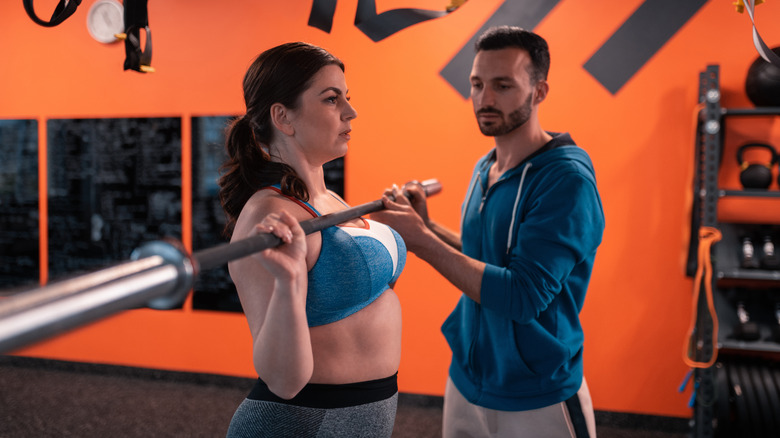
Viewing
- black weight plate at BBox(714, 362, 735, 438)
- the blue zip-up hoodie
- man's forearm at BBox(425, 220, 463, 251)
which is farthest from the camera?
black weight plate at BBox(714, 362, 735, 438)

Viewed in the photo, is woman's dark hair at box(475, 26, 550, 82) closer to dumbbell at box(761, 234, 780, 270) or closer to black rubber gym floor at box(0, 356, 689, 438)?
dumbbell at box(761, 234, 780, 270)

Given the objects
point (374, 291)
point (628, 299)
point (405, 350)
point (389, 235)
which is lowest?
point (405, 350)

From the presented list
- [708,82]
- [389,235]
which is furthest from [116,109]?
[708,82]

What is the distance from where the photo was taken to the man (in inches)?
66.7

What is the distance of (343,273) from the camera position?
54.2 inches

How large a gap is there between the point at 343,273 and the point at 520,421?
2.71ft

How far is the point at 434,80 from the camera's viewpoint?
3799mm

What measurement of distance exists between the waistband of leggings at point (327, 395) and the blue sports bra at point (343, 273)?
0.15 meters

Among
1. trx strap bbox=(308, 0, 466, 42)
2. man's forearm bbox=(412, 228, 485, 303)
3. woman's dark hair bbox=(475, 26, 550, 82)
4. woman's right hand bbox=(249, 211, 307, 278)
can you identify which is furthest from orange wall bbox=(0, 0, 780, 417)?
woman's right hand bbox=(249, 211, 307, 278)

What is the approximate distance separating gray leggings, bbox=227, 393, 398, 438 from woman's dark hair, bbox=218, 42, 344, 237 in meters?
0.49

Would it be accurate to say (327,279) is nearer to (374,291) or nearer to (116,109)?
(374,291)

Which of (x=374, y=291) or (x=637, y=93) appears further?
(x=637, y=93)

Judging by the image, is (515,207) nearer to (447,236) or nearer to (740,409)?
(447,236)

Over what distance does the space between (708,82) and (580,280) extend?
177 cm
